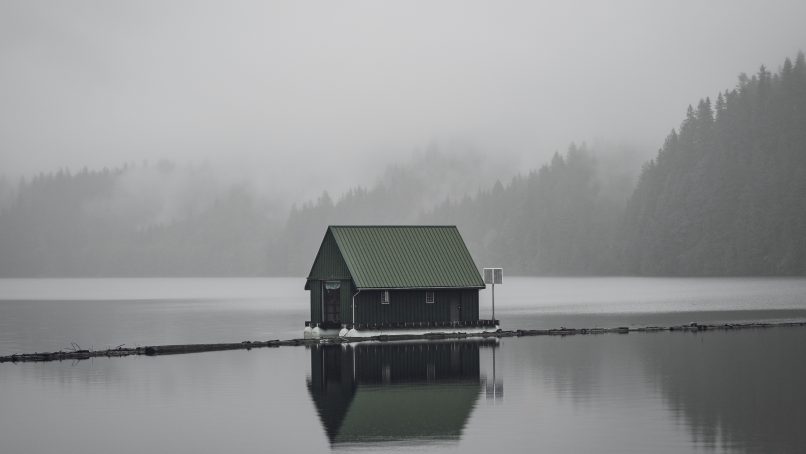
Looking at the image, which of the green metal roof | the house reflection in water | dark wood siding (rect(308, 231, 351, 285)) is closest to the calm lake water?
the house reflection in water

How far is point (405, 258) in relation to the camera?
2781 inches

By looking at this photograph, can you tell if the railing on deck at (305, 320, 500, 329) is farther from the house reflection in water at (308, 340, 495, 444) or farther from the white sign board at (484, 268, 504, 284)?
the white sign board at (484, 268, 504, 284)

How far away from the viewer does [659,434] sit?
3356cm

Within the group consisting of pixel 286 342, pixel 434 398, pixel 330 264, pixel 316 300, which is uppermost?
pixel 330 264

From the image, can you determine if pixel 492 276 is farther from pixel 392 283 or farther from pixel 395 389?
pixel 395 389

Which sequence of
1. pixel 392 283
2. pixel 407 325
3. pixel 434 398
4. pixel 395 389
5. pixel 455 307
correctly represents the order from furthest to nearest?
pixel 455 307, pixel 407 325, pixel 392 283, pixel 395 389, pixel 434 398

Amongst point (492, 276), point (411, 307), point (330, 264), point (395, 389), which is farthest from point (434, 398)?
point (492, 276)

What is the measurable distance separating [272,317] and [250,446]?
8543 cm

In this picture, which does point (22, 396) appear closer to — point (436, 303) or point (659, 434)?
point (659, 434)

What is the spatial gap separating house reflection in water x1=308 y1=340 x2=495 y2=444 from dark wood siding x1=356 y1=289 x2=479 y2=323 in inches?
111

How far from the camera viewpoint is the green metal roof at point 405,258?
6888 cm

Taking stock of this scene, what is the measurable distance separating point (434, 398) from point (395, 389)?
3194mm

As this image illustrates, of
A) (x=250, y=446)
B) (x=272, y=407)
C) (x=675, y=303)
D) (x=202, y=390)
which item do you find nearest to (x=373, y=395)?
(x=272, y=407)

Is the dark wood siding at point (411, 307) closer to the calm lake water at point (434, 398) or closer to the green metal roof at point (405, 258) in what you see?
the green metal roof at point (405, 258)
